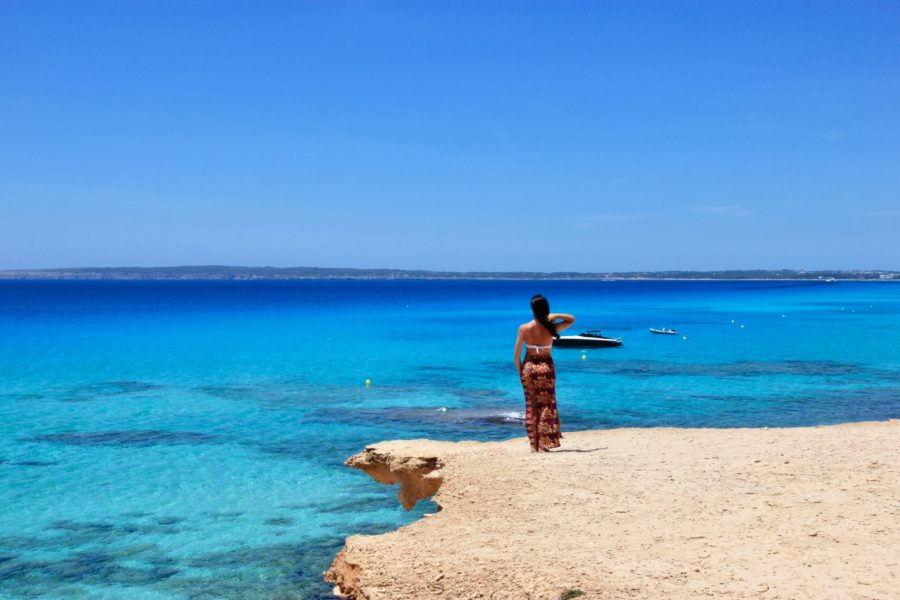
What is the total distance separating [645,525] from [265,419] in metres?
16.7

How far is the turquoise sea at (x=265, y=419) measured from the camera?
39.7ft

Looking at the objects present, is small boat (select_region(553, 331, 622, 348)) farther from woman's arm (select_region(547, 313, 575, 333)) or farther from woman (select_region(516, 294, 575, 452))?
woman's arm (select_region(547, 313, 575, 333))

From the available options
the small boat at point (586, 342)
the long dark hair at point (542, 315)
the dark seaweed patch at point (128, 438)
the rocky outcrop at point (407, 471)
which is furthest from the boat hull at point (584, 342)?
the long dark hair at point (542, 315)

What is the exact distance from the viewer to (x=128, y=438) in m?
20.3

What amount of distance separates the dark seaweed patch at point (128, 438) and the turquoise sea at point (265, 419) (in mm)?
105

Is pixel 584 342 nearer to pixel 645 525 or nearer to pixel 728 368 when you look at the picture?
pixel 728 368

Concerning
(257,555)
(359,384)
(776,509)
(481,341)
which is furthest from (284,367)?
(776,509)

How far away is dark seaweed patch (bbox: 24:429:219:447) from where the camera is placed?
19.7 m

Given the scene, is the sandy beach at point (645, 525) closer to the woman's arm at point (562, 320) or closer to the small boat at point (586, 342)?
the woman's arm at point (562, 320)

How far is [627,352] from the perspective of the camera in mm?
42156

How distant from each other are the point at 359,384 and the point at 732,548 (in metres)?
23.8

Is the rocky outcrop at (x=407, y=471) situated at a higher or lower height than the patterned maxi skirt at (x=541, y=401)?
lower

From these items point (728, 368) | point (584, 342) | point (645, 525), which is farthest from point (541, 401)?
point (584, 342)

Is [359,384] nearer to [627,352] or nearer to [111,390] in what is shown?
[111,390]
